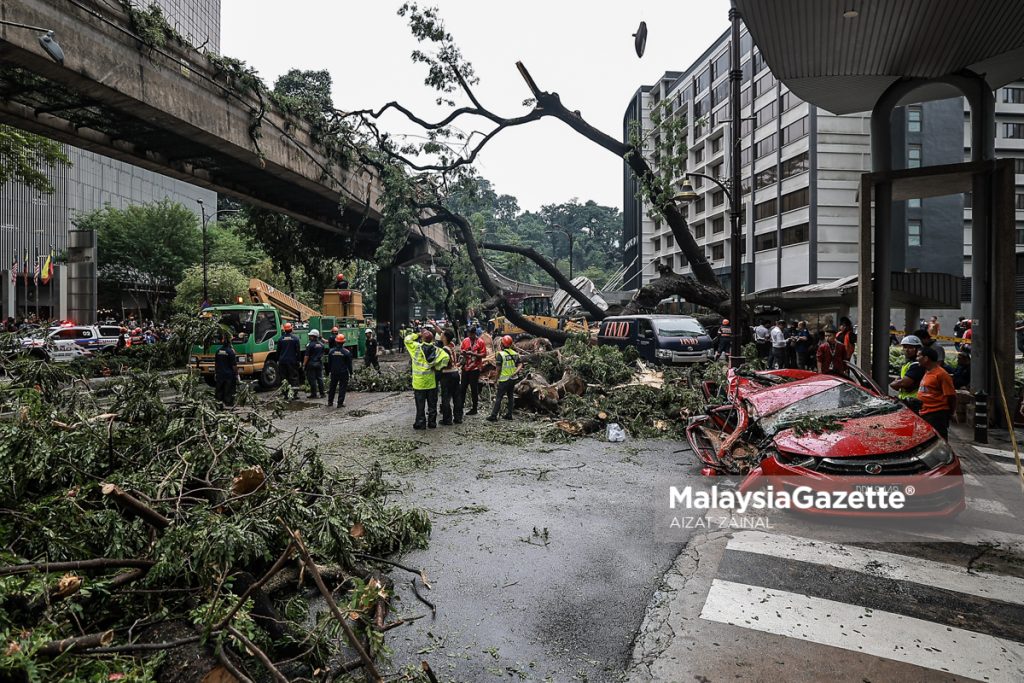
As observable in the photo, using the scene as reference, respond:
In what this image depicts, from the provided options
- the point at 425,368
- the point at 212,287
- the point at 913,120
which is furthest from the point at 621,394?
the point at 913,120

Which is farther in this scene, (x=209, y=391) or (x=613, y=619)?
(x=209, y=391)

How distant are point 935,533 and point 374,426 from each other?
28.4ft

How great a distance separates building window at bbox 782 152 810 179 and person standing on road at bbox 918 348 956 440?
116ft

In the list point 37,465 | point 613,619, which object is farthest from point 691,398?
point 37,465

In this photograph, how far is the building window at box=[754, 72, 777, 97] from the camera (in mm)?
42250

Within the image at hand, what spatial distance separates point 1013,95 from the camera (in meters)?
43.8

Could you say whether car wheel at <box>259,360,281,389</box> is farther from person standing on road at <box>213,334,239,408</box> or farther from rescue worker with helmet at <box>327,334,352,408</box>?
person standing on road at <box>213,334,239,408</box>

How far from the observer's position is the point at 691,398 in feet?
39.4

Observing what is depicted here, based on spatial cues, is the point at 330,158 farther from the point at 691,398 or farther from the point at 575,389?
the point at 691,398

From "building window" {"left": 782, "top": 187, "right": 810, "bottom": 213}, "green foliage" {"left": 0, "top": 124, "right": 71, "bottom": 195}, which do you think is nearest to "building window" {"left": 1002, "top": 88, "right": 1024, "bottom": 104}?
"building window" {"left": 782, "top": 187, "right": 810, "bottom": 213}

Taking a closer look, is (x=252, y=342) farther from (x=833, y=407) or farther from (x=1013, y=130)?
(x=1013, y=130)

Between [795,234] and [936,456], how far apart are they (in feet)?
126

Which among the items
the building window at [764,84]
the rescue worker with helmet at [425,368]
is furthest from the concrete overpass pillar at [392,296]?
the building window at [764,84]

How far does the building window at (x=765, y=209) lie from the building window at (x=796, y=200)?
35.7 inches
